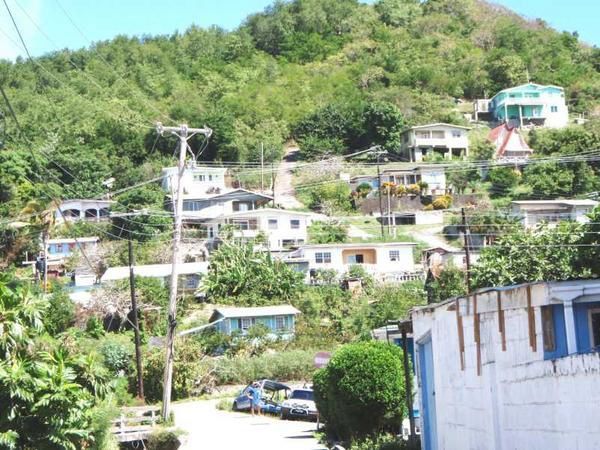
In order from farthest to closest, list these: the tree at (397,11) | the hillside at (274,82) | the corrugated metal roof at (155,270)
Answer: the tree at (397,11) < the hillside at (274,82) < the corrugated metal roof at (155,270)

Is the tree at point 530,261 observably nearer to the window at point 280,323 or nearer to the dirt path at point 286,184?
the window at point 280,323

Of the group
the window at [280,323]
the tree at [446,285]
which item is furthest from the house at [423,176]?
the window at [280,323]

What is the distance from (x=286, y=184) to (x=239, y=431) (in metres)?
55.2

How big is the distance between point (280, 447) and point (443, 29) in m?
125

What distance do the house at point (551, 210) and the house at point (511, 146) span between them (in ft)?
51.3

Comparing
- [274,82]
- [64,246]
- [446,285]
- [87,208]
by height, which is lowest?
[446,285]

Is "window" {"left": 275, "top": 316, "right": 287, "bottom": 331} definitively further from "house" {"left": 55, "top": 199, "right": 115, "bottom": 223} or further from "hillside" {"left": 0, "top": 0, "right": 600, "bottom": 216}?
"hillside" {"left": 0, "top": 0, "right": 600, "bottom": 216}

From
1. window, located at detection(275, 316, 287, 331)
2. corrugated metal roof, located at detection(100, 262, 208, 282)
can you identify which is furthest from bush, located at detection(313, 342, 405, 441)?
corrugated metal roof, located at detection(100, 262, 208, 282)

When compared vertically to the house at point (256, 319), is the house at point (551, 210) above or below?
above

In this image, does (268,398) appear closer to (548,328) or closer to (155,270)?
(548,328)

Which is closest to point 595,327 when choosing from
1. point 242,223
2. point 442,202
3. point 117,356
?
point 117,356

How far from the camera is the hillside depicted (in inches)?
3644

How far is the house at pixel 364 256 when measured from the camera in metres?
62.3

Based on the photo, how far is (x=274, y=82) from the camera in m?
127
